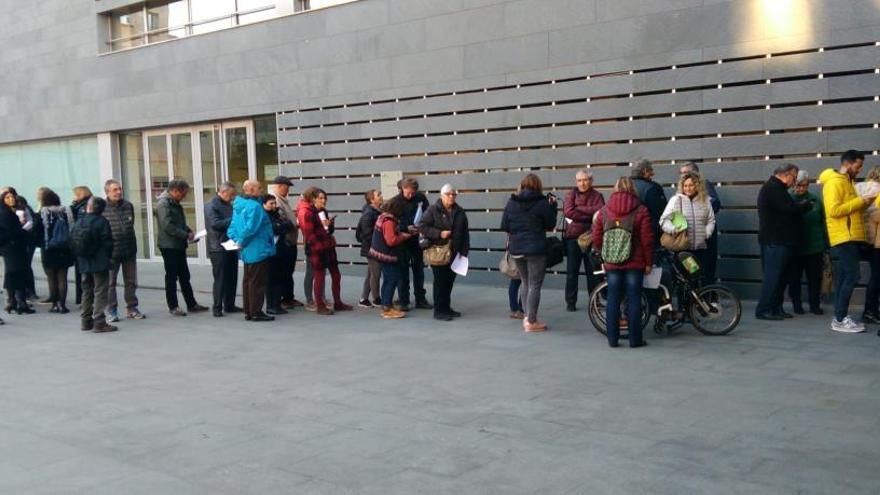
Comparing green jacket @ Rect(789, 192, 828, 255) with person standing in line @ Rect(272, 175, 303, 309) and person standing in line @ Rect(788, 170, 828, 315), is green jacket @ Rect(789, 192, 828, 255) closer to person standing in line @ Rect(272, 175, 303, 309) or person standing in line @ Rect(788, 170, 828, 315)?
person standing in line @ Rect(788, 170, 828, 315)

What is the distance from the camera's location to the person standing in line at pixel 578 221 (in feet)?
33.1

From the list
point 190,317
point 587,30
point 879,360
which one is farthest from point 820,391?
point 190,317

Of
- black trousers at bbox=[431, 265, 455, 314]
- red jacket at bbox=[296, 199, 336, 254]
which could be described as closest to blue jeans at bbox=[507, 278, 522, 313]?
black trousers at bbox=[431, 265, 455, 314]

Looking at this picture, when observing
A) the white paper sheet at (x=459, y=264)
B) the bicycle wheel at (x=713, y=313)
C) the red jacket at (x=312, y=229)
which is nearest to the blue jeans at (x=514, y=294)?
the white paper sheet at (x=459, y=264)

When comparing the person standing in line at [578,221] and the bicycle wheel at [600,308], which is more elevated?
the person standing in line at [578,221]

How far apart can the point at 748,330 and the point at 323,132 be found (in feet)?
29.4

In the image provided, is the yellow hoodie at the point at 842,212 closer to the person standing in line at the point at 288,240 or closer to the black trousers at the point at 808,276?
the black trousers at the point at 808,276

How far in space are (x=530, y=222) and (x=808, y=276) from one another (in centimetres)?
330

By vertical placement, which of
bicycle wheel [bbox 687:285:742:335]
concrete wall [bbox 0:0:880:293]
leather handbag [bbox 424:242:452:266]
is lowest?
bicycle wheel [bbox 687:285:742:335]

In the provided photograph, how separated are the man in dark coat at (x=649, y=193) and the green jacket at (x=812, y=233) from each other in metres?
1.53

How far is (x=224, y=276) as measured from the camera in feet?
35.9

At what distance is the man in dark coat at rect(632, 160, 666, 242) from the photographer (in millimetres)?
9477

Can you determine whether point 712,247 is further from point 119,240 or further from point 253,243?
point 119,240

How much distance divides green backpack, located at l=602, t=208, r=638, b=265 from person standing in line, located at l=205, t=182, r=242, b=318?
4994 mm
